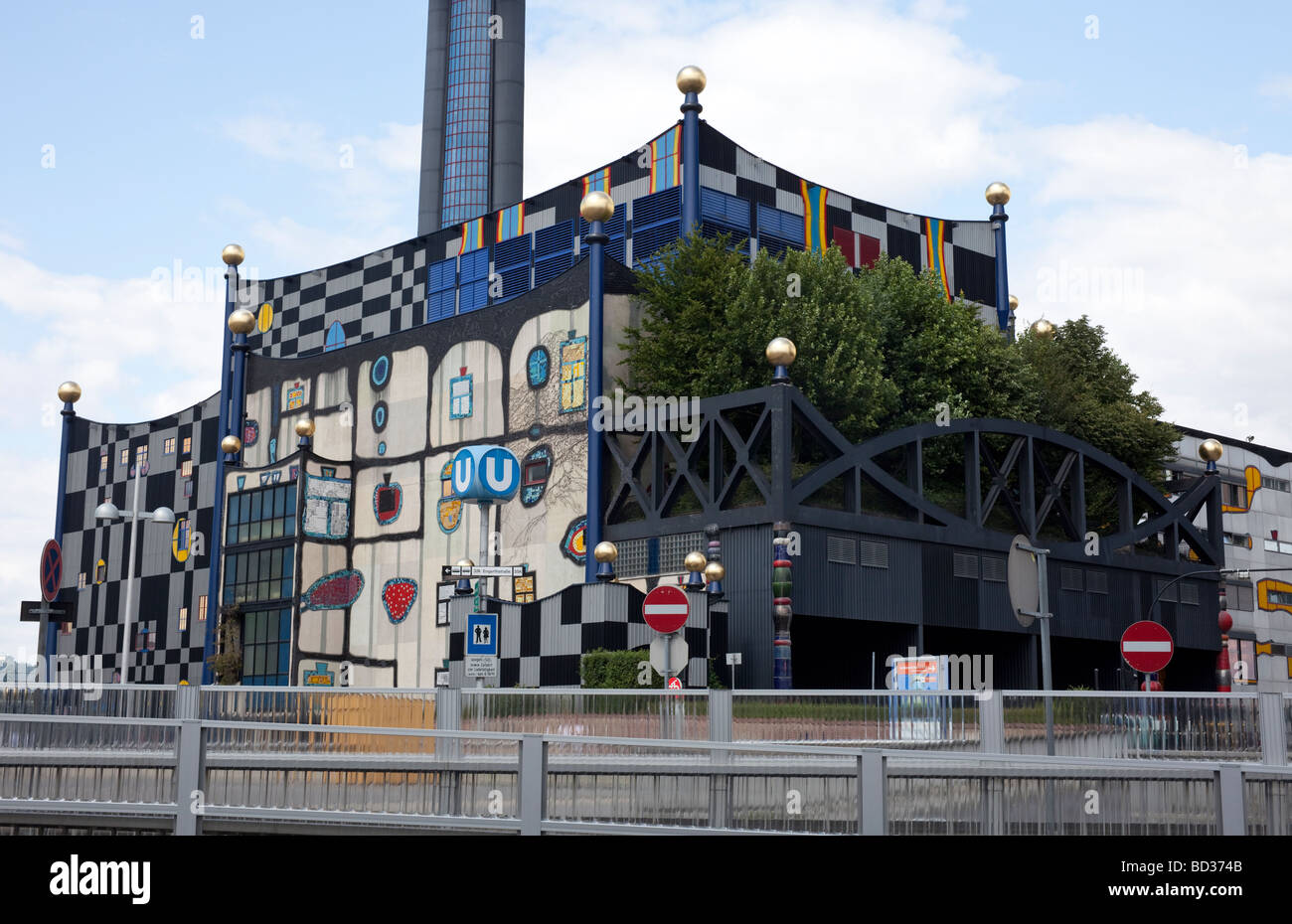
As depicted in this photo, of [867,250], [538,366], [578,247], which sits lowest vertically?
[538,366]

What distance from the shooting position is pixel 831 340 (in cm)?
3844

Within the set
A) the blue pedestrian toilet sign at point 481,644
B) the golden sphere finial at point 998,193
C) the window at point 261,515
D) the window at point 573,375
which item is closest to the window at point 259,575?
the window at point 261,515

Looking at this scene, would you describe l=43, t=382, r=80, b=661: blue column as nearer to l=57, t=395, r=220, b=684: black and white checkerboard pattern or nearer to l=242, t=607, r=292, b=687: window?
l=57, t=395, r=220, b=684: black and white checkerboard pattern

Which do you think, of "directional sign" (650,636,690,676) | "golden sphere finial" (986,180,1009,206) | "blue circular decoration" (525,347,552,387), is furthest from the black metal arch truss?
"golden sphere finial" (986,180,1009,206)

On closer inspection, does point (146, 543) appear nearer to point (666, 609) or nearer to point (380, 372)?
point (380, 372)

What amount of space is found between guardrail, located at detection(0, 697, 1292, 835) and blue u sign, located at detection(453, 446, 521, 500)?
10776 mm

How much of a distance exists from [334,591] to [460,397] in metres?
7.00

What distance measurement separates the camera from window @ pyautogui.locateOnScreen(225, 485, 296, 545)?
43.6 metres

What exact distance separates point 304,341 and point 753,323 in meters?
27.5

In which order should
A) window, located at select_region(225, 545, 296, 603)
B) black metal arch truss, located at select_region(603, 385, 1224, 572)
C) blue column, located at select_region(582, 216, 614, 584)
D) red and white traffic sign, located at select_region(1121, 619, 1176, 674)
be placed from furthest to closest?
1. window, located at select_region(225, 545, 296, 603)
2. blue column, located at select_region(582, 216, 614, 584)
3. black metal arch truss, located at select_region(603, 385, 1224, 572)
4. red and white traffic sign, located at select_region(1121, 619, 1176, 674)

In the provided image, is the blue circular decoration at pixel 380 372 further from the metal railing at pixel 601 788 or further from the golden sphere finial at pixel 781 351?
the metal railing at pixel 601 788

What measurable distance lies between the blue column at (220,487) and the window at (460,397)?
872 centimetres

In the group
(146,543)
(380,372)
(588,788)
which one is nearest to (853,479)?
(380,372)

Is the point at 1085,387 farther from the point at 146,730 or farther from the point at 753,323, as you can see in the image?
the point at 146,730
